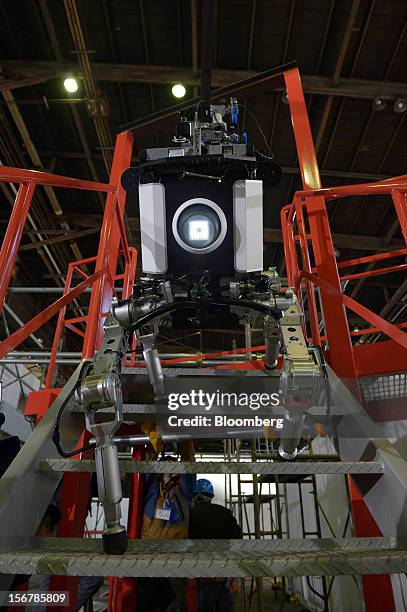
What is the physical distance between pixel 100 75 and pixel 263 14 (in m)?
2.55

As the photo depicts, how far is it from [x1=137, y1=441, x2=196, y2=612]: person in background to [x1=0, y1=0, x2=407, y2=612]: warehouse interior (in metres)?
0.06

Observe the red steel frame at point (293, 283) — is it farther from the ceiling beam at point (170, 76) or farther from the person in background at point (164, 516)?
the ceiling beam at point (170, 76)

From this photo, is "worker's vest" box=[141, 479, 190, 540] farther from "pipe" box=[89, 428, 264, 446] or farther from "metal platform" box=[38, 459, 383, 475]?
"metal platform" box=[38, 459, 383, 475]

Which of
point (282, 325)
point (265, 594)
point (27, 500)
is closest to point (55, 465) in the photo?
point (27, 500)

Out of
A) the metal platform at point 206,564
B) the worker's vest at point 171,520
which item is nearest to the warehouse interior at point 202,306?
the metal platform at point 206,564

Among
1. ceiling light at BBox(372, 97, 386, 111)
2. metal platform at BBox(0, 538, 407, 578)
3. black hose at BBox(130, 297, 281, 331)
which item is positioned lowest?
metal platform at BBox(0, 538, 407, 578)

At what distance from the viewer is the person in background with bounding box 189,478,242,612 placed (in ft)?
10.9

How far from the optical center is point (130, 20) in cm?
636

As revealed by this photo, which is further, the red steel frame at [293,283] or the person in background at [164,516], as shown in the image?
the person in background at [164,516]

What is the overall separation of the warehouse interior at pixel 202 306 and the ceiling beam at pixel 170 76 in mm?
29

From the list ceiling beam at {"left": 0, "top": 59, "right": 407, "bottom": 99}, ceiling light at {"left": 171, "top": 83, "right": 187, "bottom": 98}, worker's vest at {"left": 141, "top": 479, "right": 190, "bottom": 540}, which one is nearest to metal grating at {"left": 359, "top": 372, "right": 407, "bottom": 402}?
worker's vest at {"left": 141, "top": 479, "right": 190, "bottom": 540}

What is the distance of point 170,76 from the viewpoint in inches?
272

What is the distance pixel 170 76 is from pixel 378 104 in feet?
10.8

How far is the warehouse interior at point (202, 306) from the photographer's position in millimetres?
1427
